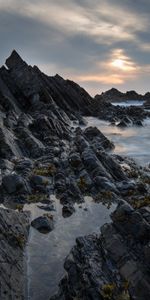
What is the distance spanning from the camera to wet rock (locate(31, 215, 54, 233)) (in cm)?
2028

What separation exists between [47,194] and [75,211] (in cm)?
327

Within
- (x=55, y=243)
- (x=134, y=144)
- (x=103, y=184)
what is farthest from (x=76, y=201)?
(x=134, y=144)

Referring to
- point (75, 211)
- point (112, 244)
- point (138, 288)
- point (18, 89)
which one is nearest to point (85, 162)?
point (75, 211)

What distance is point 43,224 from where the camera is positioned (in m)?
20.5

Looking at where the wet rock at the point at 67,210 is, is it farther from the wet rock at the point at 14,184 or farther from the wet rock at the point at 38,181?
the wet rock at the point at 38,181

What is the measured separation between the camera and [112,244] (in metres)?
15.7

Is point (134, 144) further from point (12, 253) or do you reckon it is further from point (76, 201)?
point (12, 253)

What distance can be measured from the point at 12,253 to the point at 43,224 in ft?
15.0

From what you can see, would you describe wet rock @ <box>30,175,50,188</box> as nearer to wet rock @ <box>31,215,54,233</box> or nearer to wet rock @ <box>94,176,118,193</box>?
wet rock @ <box>94,176,118,193</box>

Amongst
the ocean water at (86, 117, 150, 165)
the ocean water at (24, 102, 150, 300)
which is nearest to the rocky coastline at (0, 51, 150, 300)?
the ocean water at (24, 102, 150, 300)

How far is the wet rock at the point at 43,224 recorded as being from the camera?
20281 millimetres

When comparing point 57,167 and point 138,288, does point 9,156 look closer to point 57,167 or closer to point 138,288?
point 57,167

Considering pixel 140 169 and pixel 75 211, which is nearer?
pixel 75 211

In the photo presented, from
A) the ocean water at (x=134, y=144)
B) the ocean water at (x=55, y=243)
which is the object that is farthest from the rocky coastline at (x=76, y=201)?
the ocean water at (x=134, y=144)
